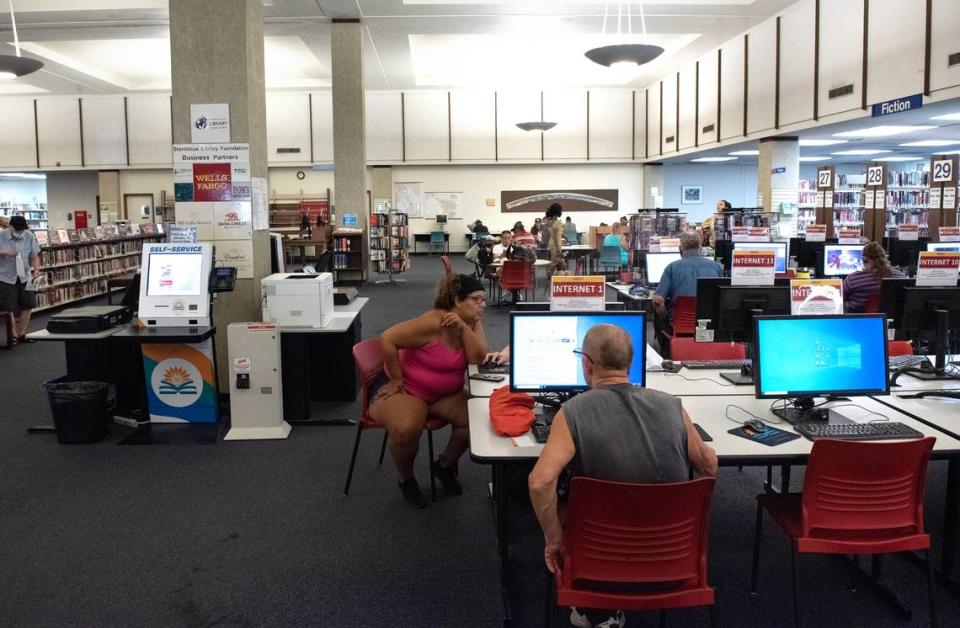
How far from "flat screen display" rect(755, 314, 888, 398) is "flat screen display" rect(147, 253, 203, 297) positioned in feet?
12.1

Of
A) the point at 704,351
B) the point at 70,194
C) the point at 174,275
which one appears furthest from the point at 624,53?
the point at 70,194

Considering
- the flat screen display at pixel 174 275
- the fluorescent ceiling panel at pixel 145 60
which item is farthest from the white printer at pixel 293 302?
the fluorescent ceiling panel at pixel 145 60

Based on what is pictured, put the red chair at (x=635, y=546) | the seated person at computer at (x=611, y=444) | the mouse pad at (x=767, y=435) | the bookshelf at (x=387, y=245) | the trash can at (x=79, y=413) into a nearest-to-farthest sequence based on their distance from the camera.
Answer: the red chair at (x=635, y=546), the seated person at computer at (x=611, y=444), the mouse pad at (x=767, y=435), the trash can at (x=79, y=413), the bookshelf at (x=387, y=245)

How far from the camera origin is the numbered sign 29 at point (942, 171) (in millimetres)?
10086

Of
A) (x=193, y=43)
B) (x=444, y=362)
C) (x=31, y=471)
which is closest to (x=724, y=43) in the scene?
(x=193, y=43)

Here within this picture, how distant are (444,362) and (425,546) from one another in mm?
942

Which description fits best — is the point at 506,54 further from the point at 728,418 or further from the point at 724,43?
the point at 728,418

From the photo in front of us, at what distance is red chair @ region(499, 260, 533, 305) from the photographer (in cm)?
1086

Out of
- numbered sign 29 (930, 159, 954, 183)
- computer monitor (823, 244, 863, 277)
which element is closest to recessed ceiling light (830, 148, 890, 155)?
numbered sign 29 (930, 159, 954, 183)

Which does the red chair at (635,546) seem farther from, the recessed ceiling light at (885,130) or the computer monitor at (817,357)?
the recessed ceiling light at (885,130)

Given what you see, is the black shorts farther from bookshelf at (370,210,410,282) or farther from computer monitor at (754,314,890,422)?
computer monitor at (754,314,890,422)

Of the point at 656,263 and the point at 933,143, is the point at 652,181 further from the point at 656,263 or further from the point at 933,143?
the point at 656,263

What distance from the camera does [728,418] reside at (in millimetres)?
3156

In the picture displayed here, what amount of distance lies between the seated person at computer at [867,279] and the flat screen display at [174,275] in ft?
15.6
